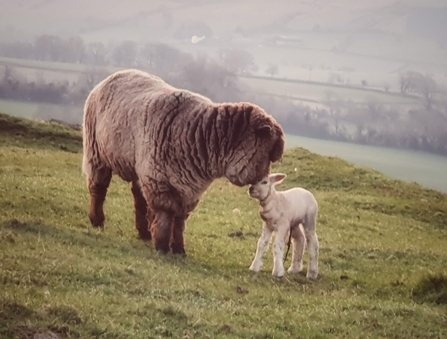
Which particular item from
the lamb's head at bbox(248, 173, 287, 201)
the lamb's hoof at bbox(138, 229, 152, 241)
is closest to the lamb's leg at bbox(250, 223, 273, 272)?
the lamb's head at bbox(248, 173, 287, 201)

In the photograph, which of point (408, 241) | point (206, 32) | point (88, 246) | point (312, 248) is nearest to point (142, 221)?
point (88, 246)

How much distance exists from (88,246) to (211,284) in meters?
1.61

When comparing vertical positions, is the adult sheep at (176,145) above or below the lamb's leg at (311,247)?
above

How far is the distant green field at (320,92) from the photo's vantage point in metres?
16.9

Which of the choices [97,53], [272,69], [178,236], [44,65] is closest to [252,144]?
[178,236]

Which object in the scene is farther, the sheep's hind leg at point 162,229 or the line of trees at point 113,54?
the line of trees at point 113,54

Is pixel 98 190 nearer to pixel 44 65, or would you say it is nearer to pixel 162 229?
pixel 162 229

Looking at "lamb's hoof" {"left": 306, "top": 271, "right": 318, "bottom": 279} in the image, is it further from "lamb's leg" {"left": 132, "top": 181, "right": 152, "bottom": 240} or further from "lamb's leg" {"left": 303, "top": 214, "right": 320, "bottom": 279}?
"lamb's leg" {"left": 132, "top": 181, "right": 152, "bottom": 240}

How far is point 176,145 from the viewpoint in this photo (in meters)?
8.99

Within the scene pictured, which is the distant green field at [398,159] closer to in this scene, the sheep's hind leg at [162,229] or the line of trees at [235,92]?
the line of trees at [235,92]

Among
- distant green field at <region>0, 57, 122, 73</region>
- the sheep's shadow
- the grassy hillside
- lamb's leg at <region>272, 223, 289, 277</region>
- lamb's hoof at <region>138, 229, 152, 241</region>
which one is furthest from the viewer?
distant green field at <region>0, 57, 122, 73</region>

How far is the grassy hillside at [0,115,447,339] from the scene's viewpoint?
6.29 meters

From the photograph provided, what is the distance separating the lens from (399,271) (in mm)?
10211

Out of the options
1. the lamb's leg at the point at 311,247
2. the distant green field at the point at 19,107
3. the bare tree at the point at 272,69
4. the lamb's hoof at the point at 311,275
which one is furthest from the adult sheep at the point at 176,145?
the bare tree at the point at 272,69
